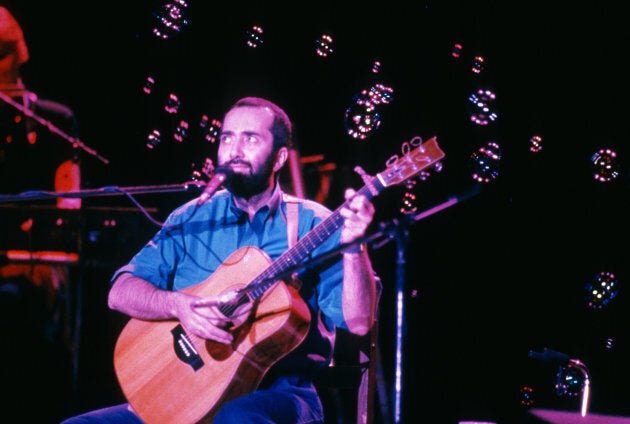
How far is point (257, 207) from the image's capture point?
3.12 meters

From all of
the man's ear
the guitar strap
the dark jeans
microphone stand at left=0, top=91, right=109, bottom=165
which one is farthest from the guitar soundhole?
microphone stand at left=0, top=91, right=109, bottom=165

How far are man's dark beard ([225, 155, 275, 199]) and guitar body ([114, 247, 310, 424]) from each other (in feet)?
1.41

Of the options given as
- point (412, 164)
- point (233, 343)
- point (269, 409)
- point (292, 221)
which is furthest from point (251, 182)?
point (269, 409)

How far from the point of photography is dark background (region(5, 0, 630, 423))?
157 inches

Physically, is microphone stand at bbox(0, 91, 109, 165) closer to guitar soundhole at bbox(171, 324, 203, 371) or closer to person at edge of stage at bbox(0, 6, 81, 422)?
person at edge of stage at bbox(0, 6, 81, 422)

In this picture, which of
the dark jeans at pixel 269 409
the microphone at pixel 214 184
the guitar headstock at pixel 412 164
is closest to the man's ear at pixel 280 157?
the microphone at pixel 214 184

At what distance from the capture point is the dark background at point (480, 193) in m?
3.99

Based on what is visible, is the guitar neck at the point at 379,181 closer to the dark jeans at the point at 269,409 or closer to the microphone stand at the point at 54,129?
the dark jeans at the point at 269,409

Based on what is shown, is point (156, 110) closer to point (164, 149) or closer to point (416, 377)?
point (164, 149)

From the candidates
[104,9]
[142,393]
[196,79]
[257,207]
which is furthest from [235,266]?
[104,9]

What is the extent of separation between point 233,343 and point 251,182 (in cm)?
94

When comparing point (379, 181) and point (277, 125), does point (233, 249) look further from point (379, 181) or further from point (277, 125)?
point (379, 181)

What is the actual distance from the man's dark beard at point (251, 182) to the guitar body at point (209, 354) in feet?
1.41

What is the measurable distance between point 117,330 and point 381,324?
7.44 feet
